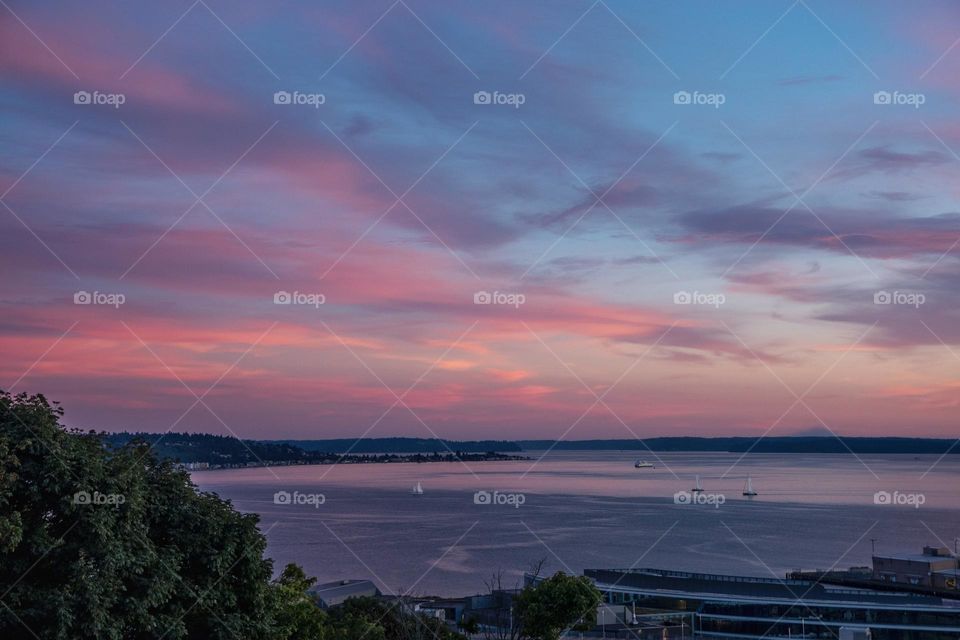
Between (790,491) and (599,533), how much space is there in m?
49.2

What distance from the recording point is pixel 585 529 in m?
67.8

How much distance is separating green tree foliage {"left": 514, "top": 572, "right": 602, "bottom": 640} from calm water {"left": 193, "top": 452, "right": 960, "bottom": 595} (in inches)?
239

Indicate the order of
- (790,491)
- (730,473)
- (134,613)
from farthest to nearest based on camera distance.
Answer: (730,473) → (790,491) → (134,613)

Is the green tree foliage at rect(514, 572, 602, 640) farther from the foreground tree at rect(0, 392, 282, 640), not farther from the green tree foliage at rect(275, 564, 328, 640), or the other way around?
the foreground tree at rect(0, 392, 282, 640)

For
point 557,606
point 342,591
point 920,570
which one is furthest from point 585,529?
point 557,606

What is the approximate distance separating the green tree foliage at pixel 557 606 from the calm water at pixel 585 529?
6067 millimetres

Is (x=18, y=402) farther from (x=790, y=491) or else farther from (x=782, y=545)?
(x=790, y=491)

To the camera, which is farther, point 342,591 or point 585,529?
point 585,529

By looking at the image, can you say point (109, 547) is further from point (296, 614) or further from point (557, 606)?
point (557, 606)

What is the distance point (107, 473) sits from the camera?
9391mm

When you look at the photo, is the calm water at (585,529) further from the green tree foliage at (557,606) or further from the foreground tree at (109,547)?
the foreground tree at (109,547)

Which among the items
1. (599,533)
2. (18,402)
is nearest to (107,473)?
(18,402)

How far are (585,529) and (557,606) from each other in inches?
2134

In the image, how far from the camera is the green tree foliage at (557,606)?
1486cm
